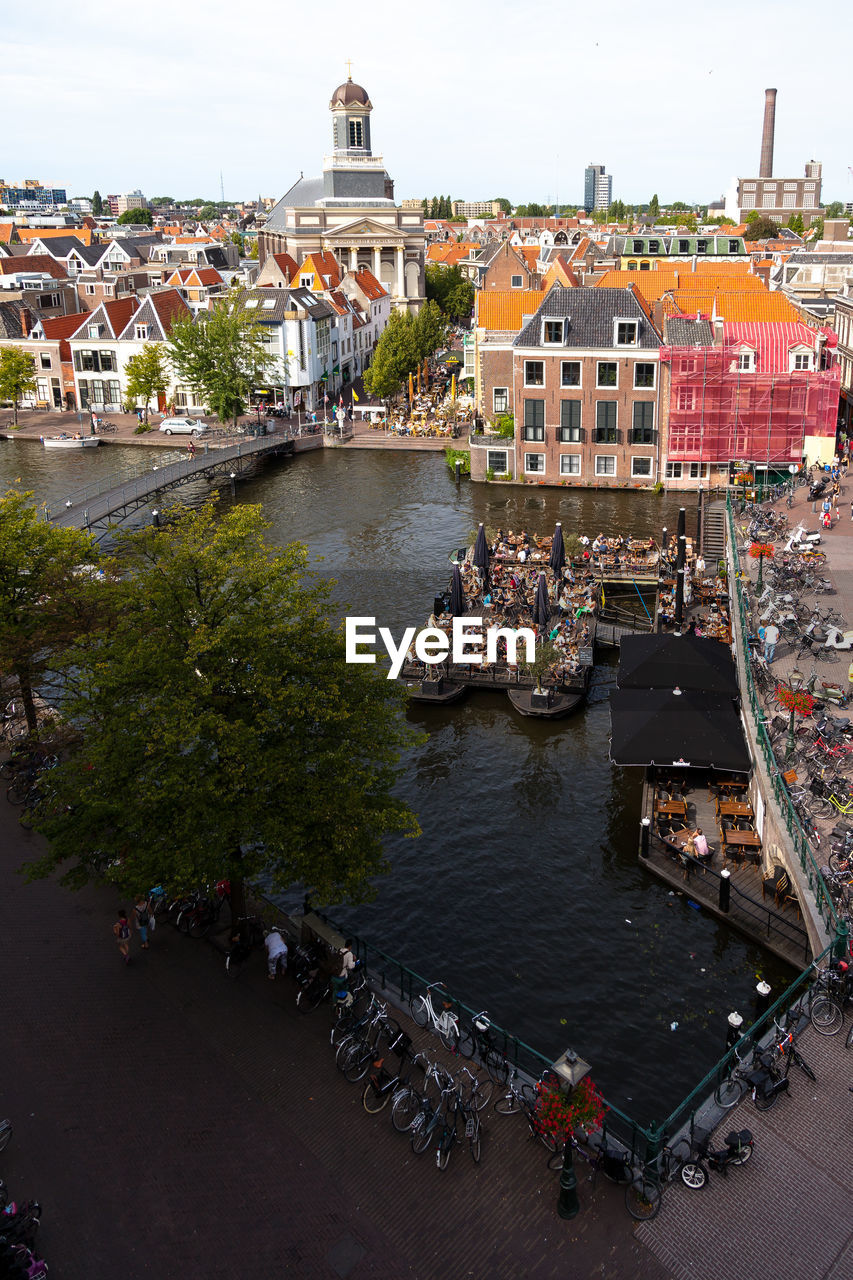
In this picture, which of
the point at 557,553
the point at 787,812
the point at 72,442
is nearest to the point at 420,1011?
the point at 787,812

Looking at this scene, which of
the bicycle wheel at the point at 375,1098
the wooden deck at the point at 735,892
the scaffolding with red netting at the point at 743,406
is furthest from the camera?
the scaffolding with red netting at the point at 743,406

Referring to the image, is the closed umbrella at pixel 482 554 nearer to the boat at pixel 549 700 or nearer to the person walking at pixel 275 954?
the boat at pixel 549 700

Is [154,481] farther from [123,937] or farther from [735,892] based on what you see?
[735,892]

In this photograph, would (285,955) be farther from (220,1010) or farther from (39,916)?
(39,916)

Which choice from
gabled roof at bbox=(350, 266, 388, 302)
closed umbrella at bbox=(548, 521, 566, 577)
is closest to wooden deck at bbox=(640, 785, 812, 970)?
closed umbrella at bbox=(548, 521, 566, 577)

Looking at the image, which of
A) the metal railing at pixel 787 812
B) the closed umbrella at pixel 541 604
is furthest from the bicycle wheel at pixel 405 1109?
the closed umbrella at pixel 541 604

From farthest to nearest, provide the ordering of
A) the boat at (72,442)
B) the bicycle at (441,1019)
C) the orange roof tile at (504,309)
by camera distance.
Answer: the boat at (72,442)
the orange roof tile at (504,309)
the bicycle at (441,1019)

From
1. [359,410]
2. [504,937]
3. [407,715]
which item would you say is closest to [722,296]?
[359,410]
